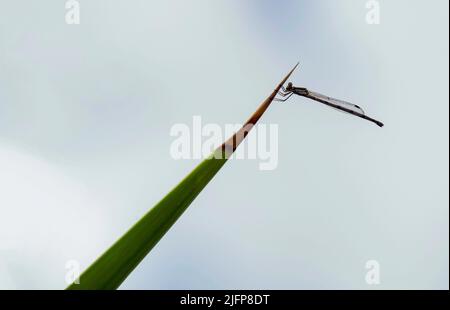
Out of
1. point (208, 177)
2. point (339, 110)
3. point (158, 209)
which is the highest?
point (339, 110)

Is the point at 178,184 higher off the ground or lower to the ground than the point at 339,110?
lower

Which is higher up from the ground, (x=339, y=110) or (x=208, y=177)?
(x=339, y=110)
